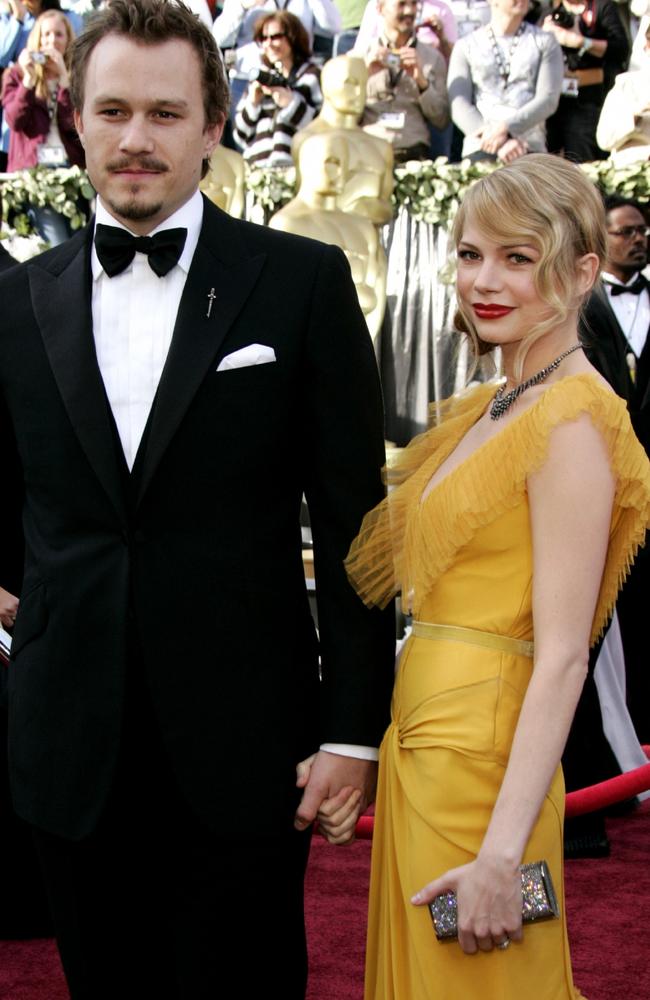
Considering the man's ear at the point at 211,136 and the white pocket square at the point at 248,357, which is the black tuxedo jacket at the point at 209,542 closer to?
the white pocket square at the point at 248,357

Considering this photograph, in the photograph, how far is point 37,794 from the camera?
1.84 m

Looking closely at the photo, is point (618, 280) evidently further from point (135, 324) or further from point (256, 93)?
point (135, 324)

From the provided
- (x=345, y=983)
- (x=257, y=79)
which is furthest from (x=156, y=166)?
(x=257, y=79)

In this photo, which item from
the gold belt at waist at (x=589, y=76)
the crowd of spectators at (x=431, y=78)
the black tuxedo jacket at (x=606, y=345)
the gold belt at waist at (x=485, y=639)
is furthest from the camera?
the gold belt at waist at (x=589, y=76)

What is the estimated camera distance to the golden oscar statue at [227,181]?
7.41m

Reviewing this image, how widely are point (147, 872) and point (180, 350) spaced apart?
30.5 inches

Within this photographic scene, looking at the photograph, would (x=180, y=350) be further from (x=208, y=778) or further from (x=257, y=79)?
(x=257, y=79)

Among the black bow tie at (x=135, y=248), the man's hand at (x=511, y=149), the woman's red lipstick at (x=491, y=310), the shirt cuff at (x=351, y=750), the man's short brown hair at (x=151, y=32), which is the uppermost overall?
the man's hand at (x=511, y=149)

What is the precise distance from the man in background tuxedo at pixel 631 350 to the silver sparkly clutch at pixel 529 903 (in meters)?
2.01

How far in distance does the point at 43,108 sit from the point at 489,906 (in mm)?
7087

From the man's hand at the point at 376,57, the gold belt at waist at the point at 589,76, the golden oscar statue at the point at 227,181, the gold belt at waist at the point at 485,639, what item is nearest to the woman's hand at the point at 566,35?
the gold belt at waist at the point at 589,76

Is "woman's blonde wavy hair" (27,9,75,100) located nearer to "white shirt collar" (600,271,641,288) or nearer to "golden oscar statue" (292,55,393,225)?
"golden oscar statue" (292,55,393,225)

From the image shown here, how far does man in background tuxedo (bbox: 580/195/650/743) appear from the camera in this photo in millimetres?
4262

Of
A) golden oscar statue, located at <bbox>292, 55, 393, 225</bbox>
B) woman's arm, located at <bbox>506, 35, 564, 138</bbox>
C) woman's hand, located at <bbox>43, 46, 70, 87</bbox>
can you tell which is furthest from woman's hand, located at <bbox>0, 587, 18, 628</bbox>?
woman's hand, located at <bbox>43, 46, 70, 87</bbox>
